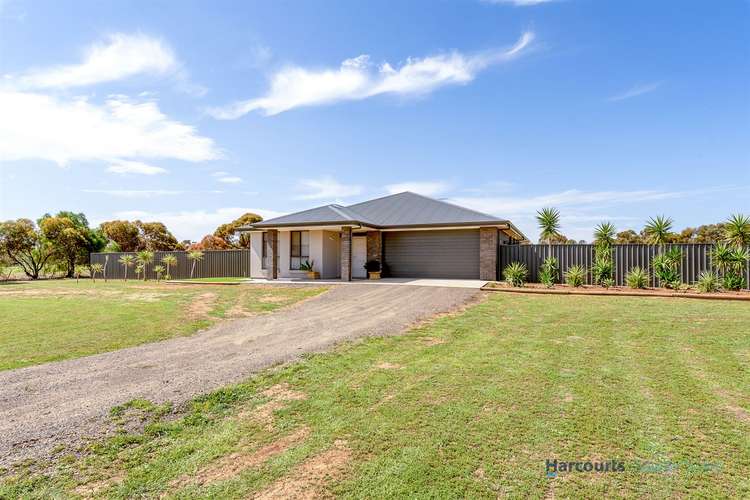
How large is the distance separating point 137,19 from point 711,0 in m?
16.9

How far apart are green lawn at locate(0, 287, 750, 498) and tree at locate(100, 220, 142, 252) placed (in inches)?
1753

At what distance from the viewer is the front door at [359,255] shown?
20642 mm

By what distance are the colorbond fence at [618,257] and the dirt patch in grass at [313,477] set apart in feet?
54.7

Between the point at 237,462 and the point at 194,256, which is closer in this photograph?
the point at 237,462

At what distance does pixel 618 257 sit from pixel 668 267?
79.4 inches

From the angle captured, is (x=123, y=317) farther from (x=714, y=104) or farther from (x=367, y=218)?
(x=714, y=104)

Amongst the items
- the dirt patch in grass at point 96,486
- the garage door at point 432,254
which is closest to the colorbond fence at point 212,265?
the garage door at point 432,254

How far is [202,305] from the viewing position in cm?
1141

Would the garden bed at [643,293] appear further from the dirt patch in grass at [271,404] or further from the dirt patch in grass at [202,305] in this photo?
the dirt patch in grass at [271,404]

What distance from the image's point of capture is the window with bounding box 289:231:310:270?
20.6m

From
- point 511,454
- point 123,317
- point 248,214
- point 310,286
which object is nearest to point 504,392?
point 511,454

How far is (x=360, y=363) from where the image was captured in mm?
5324

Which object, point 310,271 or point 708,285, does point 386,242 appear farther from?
point 708,285

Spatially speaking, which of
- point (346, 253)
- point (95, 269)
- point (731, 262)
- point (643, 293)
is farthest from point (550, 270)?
point (95, 269)
